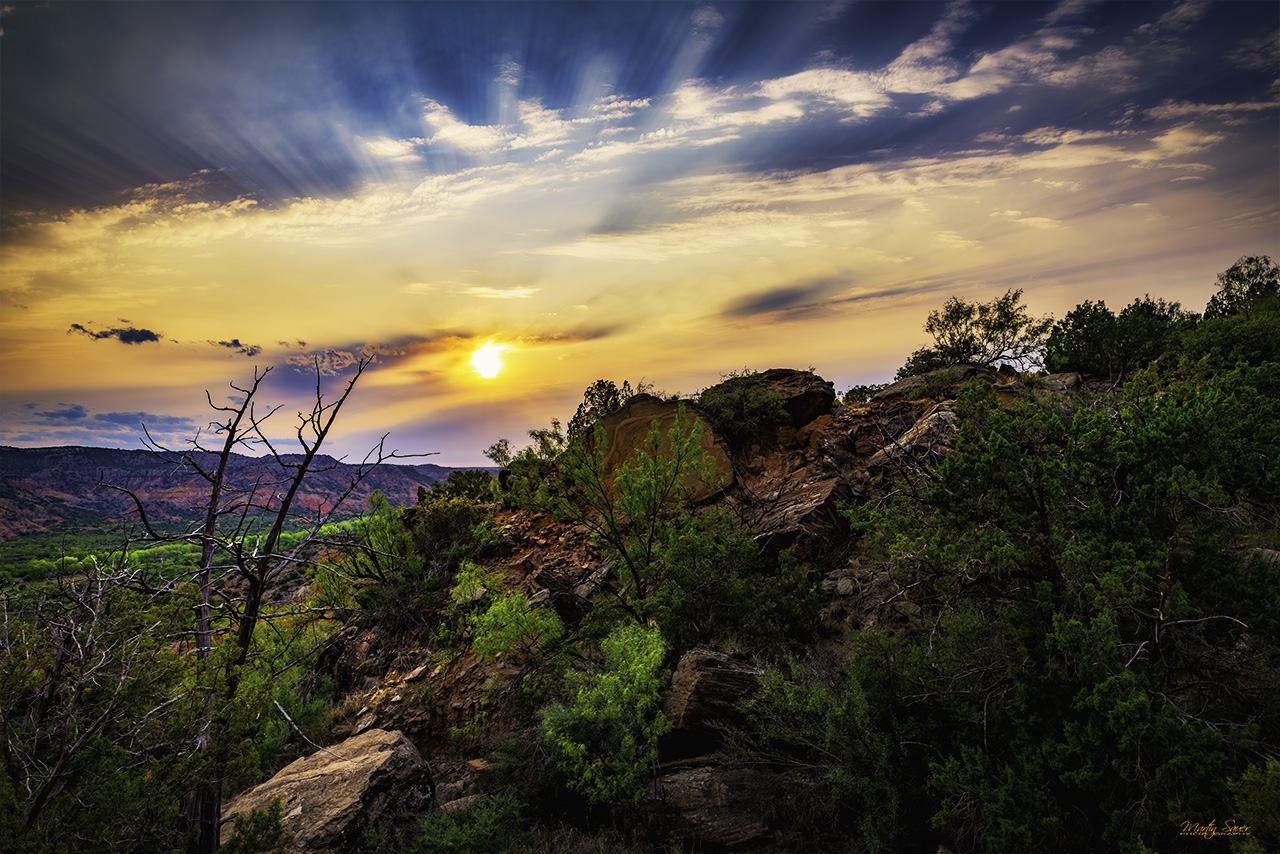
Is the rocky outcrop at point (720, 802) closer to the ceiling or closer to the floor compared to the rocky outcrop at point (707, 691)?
closer to the floor

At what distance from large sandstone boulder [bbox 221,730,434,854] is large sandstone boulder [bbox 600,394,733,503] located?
32.0 ft

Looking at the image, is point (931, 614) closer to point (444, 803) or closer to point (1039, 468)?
point (1039, 468)

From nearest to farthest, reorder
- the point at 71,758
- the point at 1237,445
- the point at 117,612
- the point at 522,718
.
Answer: the point at 71,758 → the point at 117,612 → the point at 1237,445 → the point at 522,718

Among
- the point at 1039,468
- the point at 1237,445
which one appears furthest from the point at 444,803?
the point at 1237,445

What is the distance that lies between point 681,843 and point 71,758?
6778 millimetres

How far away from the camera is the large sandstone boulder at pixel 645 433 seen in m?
16.7

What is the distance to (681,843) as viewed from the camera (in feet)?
24.7

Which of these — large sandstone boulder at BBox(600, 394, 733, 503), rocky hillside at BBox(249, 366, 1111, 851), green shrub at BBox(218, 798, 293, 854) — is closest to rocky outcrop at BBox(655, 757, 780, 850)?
rocky hillside at BBox(249, 366, 1111, 851)

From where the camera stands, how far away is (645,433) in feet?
59.5

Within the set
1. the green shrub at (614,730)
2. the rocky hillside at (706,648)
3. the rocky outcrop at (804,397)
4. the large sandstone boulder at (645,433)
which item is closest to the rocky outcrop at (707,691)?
the rocky hillside at (706,648)

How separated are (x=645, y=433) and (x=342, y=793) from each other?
1224 cm

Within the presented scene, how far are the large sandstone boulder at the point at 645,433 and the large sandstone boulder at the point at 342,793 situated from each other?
975 centimetres
